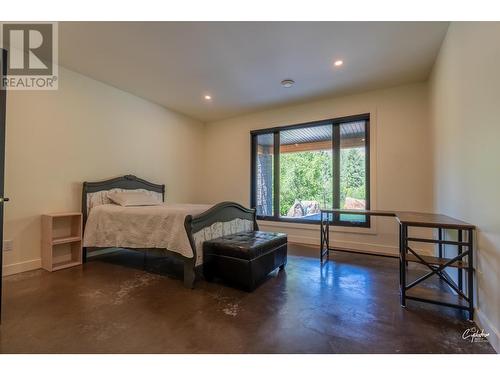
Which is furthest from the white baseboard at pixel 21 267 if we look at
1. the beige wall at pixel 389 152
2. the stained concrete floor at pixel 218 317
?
→ the beige wall at pixel 389 152

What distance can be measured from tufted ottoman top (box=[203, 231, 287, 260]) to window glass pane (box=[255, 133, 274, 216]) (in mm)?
2072

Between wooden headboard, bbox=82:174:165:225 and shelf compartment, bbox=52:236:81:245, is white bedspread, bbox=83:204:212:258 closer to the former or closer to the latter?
shelf compartment, bbox=52:236:81:245

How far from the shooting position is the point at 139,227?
9.41 ft

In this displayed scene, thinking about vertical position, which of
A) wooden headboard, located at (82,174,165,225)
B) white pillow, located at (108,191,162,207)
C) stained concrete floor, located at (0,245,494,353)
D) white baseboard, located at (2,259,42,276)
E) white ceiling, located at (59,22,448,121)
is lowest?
stained concrete floor, located at (0,245,494,353)

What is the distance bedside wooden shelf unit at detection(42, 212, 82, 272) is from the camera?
285cm

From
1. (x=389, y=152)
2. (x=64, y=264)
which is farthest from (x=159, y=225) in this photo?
(x=389, y=152)

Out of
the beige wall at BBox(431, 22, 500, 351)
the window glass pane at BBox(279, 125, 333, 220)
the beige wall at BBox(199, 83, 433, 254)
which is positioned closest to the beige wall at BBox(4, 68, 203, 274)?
the window glass pane at BBox(279, 125, 333, 220)

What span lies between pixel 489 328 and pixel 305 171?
3313mm

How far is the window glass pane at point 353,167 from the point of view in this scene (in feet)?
13.1

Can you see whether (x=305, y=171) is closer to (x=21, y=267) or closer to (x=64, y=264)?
(x=64, y=264)

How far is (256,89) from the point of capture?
12.5ft

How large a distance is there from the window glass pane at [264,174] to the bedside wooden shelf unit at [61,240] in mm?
3101

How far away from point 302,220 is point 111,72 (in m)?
3.85
